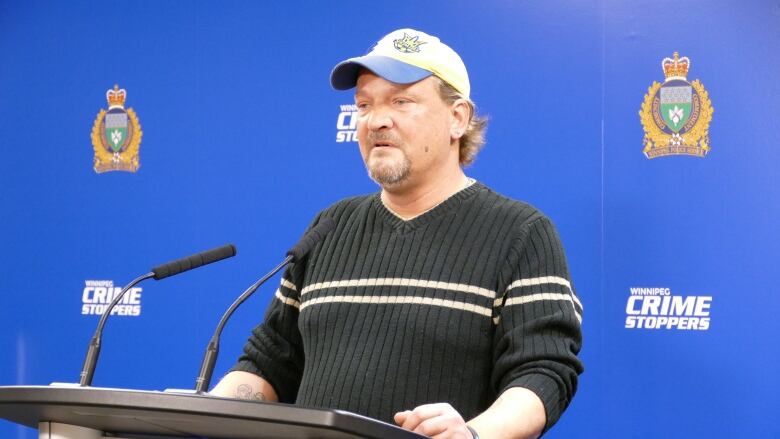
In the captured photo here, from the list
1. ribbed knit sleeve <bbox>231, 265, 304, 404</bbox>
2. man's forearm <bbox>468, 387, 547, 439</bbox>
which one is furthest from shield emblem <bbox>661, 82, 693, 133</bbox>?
man's forearm <bbox>468, 387, 547, 439</bbox>

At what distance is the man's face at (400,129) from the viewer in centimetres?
214

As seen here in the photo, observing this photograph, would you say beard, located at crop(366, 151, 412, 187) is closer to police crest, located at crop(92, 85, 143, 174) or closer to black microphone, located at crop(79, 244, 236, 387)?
black microphone, located at crop(79, 244, 236, 387)

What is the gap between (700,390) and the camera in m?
2.92

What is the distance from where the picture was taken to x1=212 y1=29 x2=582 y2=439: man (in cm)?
196

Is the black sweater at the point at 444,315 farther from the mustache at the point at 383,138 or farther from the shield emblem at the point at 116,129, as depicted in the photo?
the shield emblem at the point at 116,129

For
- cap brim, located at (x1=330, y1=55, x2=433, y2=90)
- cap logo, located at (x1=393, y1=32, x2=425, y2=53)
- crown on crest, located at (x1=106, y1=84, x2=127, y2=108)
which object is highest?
crown on crest, located at (x1=106, y1=84, x2=127, y2=108)

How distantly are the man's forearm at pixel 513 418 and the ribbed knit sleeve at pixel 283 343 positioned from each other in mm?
571

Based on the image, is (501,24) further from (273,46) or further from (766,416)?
(766,416)

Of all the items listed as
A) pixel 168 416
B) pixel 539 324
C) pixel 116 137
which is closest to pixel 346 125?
pixel 116 137

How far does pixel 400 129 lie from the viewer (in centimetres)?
213

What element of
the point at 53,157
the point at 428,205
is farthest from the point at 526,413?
the point at 53,157

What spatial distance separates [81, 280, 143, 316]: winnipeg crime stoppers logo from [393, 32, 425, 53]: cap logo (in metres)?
2.00

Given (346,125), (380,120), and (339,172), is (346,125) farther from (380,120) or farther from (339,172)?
(380,120)

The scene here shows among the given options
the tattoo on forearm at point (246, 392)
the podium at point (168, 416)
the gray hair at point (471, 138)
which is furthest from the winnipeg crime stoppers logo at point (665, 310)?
the podium at point (168, 416)
